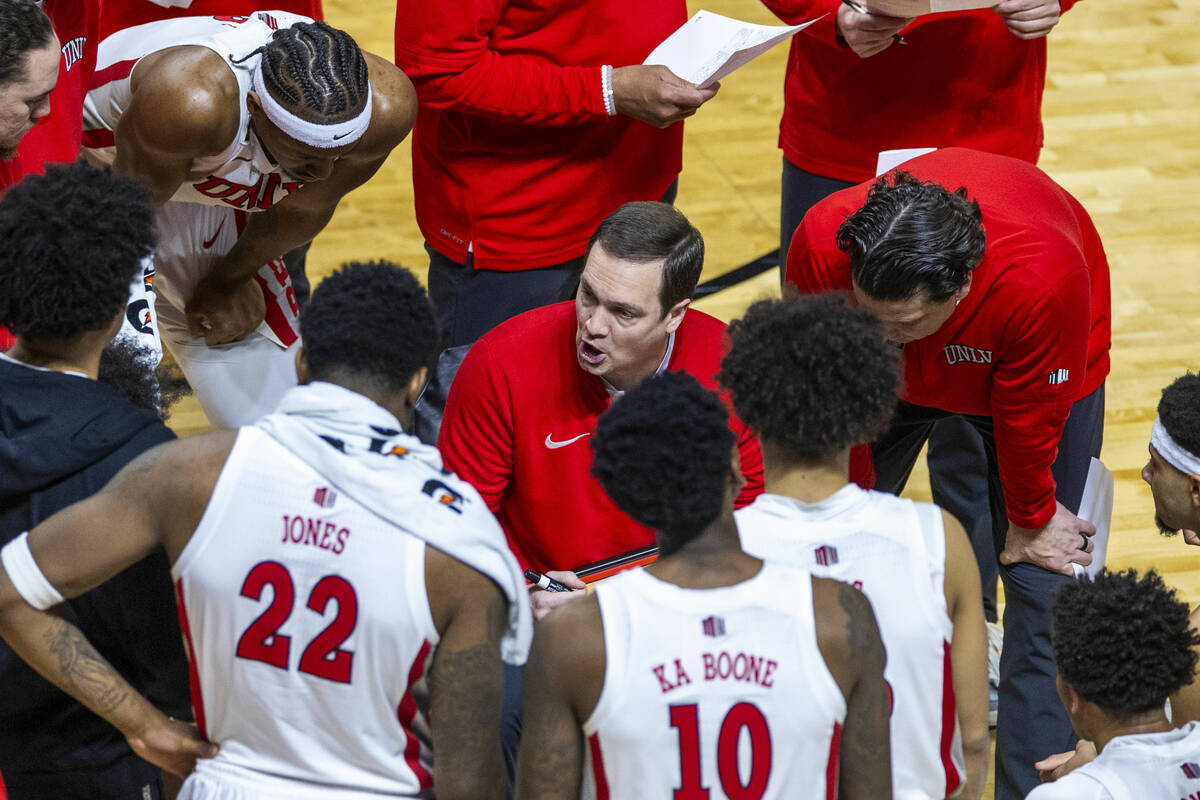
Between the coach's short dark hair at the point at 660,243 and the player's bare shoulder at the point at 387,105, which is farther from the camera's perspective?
the player's bare shoulder at the point at 387,105

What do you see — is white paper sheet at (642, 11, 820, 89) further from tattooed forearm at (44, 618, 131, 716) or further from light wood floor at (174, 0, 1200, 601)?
tattooed forearm at (44, 618, 131, 716)

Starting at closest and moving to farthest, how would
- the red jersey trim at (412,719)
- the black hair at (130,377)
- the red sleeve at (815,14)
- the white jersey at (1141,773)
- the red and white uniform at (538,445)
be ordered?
the red jersey trim at (412,719) < the white jersey at (1141,773) < the black hair at (130,377) < the red and white uniform at (538,445) < the red sleeve at (815,14)

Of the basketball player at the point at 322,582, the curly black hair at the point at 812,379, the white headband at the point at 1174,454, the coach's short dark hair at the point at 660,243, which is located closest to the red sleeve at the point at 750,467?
the coach's short dark hair at the point at 660,243

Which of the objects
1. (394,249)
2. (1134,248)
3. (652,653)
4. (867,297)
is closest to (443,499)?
(652,653)

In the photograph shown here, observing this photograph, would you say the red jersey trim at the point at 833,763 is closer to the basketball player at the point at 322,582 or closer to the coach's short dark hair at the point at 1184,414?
the basketball player at the point at 322,582

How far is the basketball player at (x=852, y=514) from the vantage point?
72.9 inches

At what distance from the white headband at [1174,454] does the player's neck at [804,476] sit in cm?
95

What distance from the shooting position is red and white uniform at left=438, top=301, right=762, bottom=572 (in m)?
2.70

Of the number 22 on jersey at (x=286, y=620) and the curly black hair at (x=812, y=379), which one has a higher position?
the curly black hair at (x=812, y=379)

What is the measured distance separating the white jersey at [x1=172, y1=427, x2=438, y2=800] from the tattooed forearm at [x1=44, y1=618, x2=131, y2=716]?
13cm

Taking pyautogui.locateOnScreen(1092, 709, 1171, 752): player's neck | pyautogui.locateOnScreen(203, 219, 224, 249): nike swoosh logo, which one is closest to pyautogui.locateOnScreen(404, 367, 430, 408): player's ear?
pyautogui.locateOnScreen(1092, 709, 1171, 752): player's neck

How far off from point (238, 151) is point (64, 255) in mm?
1047

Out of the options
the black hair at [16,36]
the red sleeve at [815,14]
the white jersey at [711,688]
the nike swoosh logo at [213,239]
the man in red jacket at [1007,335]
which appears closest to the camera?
the white jersey at [711,688]

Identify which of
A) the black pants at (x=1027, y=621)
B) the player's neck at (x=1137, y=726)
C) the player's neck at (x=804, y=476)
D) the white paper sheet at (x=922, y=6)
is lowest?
the black pants at (x=1027, y=621)
